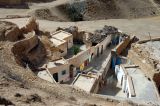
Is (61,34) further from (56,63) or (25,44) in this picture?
(56,63)

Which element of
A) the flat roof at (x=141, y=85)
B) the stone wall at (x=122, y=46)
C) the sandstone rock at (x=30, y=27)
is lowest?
the flat roof at (x=141, y=85)

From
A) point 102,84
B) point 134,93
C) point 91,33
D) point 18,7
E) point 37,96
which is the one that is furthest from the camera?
point 18,7

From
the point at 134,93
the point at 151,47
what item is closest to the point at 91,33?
the point at 151,47

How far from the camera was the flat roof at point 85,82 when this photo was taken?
2692cm

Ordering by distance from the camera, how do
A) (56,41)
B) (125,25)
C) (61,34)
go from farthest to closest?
(125,25)
(61,34)
(56,41)

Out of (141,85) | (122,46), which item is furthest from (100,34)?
(141,85)

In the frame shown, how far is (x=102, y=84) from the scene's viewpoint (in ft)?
98.3

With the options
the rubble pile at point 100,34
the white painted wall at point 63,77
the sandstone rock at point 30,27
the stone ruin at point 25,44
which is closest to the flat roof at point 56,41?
the stone ruin at point 25,44

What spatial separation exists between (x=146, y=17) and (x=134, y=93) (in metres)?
24.4

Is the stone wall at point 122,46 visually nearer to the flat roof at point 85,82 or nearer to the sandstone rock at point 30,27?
the flat roof at point 85,82

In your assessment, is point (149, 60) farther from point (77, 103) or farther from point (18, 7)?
point (18, 7)

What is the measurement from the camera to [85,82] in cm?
2756

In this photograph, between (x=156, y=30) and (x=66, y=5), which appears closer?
(x=156, y=30)

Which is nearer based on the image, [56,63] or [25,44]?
[56,63]
